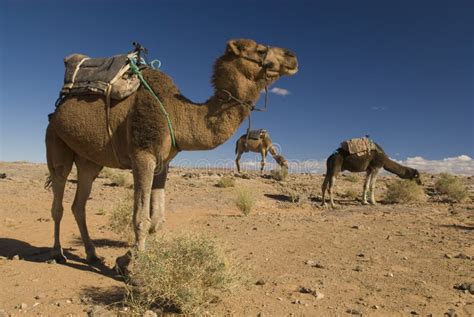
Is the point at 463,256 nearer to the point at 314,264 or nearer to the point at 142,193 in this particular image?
the point at 314,264

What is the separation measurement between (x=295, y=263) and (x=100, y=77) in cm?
390

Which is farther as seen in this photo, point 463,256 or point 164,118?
point 463,256

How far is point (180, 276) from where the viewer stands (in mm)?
3973

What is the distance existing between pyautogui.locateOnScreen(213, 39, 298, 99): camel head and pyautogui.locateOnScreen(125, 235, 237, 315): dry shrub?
1.94 meters

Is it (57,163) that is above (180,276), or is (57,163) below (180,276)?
above

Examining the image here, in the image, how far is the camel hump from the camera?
1573 cm

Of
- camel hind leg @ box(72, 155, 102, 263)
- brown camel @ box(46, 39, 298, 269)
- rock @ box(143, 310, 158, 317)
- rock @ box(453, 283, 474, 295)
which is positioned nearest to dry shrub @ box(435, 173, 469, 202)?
rock @ box(453, 283, 474, 295)

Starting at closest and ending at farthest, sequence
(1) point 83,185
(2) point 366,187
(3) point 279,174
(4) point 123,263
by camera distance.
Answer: (4) point 123,263
(1) point 83,185
(2) point 366,187
(3) point 279,174

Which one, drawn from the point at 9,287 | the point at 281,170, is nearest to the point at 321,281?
the point at 9,287

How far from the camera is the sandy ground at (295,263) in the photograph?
4215mm

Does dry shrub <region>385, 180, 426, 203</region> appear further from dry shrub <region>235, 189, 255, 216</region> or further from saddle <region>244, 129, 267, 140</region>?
saddle <region>244, 129, 267, 140</region>

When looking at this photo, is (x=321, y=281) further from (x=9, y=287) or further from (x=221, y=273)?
(x=9, y=287)

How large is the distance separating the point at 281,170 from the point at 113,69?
17310 millimetres

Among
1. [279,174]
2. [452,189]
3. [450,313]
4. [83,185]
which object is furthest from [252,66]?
[279,174]
